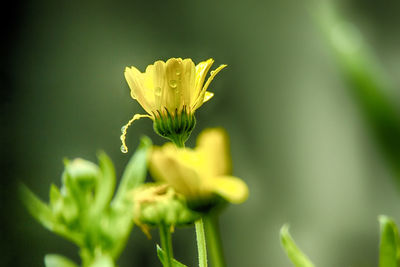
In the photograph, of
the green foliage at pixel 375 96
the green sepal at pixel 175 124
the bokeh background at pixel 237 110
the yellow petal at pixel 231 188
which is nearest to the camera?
the yellow petal at pixel 231 188

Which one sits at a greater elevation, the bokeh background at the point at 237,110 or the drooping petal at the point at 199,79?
the bokeh background at the point at 237,110

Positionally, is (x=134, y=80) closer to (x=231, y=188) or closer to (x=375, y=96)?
(x=231, y=188)

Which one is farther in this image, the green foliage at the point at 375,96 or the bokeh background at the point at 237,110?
the bokeh background at the point at 237,110

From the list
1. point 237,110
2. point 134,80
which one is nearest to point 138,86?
point 134,80

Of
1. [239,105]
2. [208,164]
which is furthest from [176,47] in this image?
[208,164]

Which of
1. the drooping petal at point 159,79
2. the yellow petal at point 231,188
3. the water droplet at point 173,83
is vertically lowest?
the yellow petal at point 231,188

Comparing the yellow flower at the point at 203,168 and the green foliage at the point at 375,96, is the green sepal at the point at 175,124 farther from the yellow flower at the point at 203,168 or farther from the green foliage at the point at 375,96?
the green foliage at the point at 375,96

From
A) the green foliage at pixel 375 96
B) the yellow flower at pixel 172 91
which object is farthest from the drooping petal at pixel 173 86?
the green foliage at pixel 375 96

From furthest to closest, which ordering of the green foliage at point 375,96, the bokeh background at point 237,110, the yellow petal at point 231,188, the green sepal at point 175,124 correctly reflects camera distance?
the bokeh background at point 237,110 → the green foliage at point 375,96 → the green sepal at point 175,124 → the yellow petal at point 231,188
